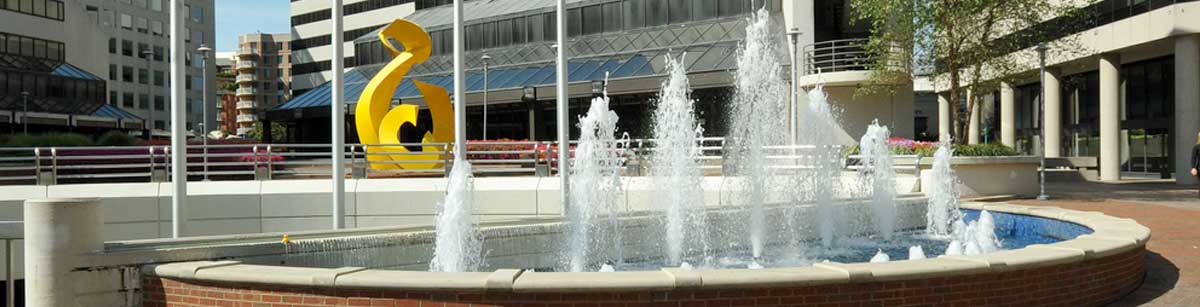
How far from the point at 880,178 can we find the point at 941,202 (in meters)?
1.47

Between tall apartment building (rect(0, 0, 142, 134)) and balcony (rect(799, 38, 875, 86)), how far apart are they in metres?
40.6

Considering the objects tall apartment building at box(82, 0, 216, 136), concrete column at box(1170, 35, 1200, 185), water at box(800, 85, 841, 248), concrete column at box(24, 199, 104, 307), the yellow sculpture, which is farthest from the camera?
tall apartment building at box(82, 0, 216, 136)

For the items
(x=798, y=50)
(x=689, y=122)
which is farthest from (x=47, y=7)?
(x=689, y=122)

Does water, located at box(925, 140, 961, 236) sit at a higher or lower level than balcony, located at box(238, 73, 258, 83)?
lower

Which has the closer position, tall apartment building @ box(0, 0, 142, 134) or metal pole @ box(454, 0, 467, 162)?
metal pole @ box(454, 0, 467, 162)

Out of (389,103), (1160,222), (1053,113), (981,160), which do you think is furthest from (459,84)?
(1053,113)

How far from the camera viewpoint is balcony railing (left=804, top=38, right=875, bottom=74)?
3013 centimetres

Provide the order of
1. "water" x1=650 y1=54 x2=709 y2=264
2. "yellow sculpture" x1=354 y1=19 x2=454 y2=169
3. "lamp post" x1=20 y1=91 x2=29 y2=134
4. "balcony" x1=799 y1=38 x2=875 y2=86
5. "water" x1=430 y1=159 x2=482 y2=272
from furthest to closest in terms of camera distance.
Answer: "lamp post" x1=20 y1=91 x2=29 y2=134, "balcony" x1=799 y1=38 x2=875 y2=86, "yellow sculpture" x1=354 y1=19 x2=454 y2=169, "water" x1=650 y1=54 x2=709 y2=264, "water" x1=430 y1=159 x2=482 y2=272

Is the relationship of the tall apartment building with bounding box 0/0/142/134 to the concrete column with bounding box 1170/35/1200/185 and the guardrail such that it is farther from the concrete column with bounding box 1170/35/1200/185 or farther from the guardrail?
the concrete column with bounding box 1170/35/1200/185

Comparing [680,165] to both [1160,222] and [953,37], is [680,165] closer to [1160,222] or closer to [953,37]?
[1160,222]

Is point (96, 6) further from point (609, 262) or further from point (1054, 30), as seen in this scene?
point (609, 262)

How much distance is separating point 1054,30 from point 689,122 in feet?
66.0

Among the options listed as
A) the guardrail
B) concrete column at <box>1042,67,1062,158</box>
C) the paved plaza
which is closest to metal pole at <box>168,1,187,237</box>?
the guardrail

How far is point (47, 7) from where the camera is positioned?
51.4 m
